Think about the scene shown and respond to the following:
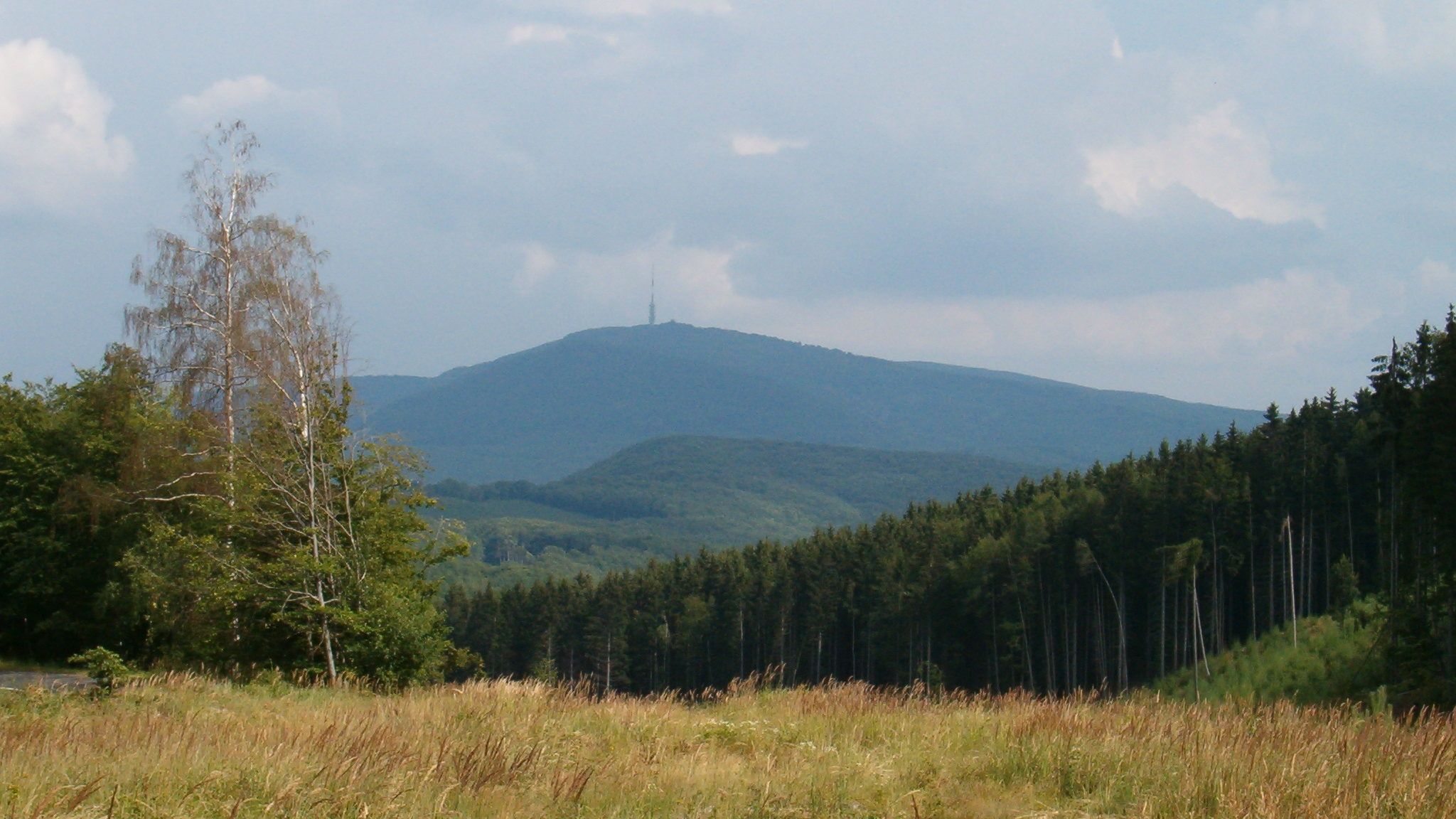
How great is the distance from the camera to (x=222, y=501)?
24.4m

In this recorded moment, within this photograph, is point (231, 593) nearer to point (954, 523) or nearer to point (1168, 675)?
point (1168, 675)

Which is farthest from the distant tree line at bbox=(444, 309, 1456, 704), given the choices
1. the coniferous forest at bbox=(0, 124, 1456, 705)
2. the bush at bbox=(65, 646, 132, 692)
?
the bush at bbox=(65, 646, 132, 692)

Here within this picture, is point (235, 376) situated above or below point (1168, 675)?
above

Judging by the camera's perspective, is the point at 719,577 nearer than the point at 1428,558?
No

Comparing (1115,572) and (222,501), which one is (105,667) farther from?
(1115,572)

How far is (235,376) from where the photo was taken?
29125 millimetres

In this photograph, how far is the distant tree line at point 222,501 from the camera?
71.1ft

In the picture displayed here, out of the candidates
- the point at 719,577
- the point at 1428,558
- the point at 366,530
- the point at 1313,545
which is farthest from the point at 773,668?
the point at 719,577

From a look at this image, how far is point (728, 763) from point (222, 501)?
19434 mm

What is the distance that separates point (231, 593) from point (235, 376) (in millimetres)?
9942

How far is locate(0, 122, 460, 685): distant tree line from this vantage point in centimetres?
2166

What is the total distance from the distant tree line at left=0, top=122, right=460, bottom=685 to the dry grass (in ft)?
34.9

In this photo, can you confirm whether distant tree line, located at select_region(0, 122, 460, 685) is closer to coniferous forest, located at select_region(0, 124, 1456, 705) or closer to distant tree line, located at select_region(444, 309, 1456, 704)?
coniferous forest, located at select_region(0, 124, 1456, 705)

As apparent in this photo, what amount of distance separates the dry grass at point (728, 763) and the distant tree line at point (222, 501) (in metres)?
10.6
